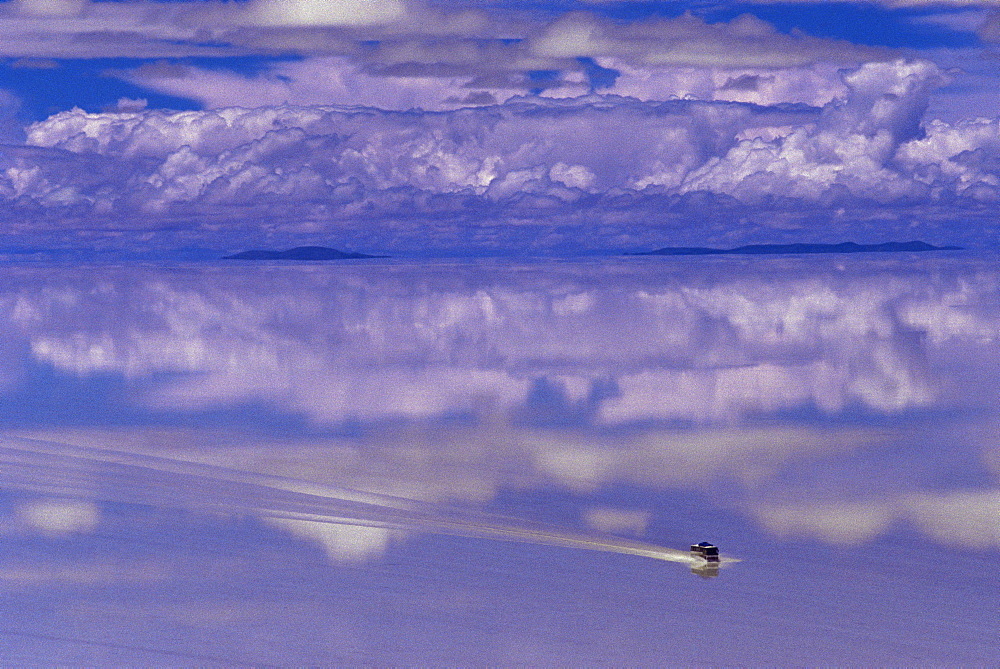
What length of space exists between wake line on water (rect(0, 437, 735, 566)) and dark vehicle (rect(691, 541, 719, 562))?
11 cm

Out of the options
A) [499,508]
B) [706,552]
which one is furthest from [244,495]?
[706,552]

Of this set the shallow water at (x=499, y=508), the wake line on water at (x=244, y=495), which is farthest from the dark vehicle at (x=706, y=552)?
the shallow water at (x=499, y=508)

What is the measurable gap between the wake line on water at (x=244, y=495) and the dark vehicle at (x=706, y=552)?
111mm

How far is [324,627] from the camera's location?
18281 mm

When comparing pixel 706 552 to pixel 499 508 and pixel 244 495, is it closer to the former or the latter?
pixel 499 508

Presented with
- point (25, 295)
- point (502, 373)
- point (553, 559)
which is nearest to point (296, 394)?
point (502, 373)

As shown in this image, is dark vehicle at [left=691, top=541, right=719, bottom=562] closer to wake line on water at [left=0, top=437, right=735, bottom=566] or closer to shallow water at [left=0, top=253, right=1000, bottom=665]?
wake line on water at [left=0, top=437, right=735, bottom=566]

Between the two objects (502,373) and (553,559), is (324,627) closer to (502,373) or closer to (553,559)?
(553,559)

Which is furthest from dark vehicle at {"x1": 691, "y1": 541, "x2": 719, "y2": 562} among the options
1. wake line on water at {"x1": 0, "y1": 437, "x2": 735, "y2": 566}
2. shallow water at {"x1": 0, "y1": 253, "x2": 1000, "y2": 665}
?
shallow water at {"x1": 0, "y1": 253, "x2": 1000, "y2": 665}

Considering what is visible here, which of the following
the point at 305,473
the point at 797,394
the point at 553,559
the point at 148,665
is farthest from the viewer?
the point at 797,394

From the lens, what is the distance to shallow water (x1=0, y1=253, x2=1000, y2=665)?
1808 cm

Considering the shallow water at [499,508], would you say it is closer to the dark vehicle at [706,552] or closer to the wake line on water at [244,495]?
the wake line on water at [244,495]

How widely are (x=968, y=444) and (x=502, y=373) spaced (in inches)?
787

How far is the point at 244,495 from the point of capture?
2623 cm
